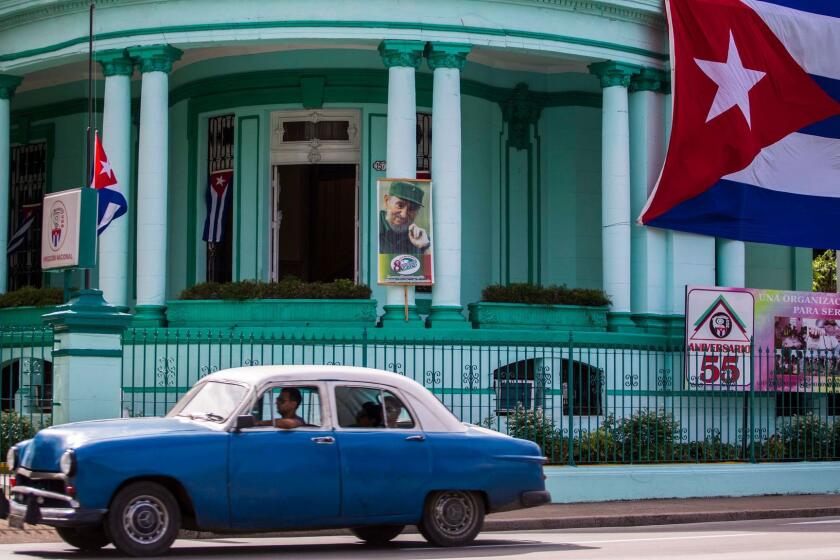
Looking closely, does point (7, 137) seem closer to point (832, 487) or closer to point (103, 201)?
point (103, 201)

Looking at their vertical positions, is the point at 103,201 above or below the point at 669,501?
above

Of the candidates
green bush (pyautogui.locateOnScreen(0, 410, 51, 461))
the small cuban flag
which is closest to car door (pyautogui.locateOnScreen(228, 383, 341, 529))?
green bush (pyautogui.locateOnScreen(0, 410, 51, 461))

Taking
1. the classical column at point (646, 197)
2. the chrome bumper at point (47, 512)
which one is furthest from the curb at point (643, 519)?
the classical column at point (646, 197)

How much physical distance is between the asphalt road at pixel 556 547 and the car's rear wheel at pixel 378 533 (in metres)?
0.11

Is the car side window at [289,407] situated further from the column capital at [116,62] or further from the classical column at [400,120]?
the column capital at [116,62]

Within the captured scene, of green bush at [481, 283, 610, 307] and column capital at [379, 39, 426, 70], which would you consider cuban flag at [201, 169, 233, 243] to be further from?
green bush at [481, 283, 610, 307]

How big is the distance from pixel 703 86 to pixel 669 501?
30.4ft

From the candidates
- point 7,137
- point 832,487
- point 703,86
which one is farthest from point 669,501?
point 7,137

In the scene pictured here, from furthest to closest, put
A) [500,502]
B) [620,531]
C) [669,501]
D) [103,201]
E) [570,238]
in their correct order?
[570,238], [103,201], [669,501], [620,531], [500,502]

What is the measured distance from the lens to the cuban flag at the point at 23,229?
30141mm

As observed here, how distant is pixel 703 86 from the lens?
86.2 feet

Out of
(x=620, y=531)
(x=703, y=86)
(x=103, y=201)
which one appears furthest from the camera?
(x=703, y=86)

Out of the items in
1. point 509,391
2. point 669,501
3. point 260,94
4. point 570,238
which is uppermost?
point 260,94

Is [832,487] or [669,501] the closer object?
[669,501]
